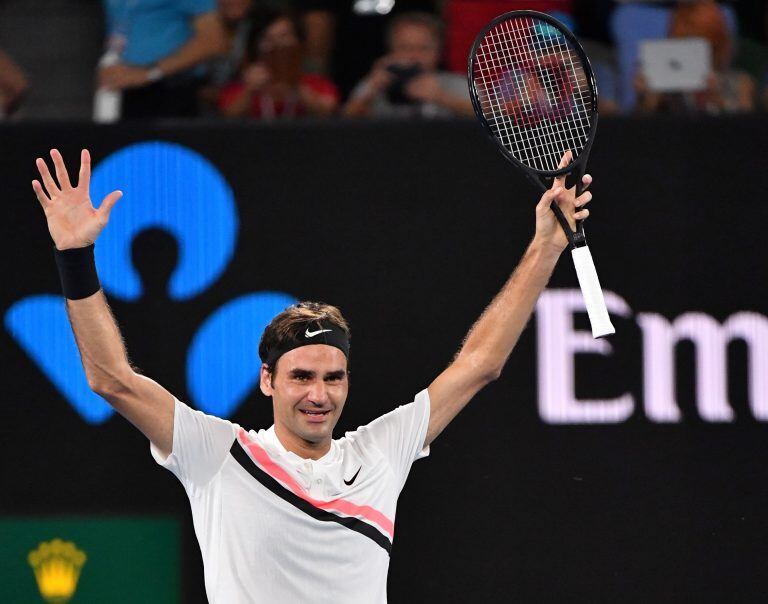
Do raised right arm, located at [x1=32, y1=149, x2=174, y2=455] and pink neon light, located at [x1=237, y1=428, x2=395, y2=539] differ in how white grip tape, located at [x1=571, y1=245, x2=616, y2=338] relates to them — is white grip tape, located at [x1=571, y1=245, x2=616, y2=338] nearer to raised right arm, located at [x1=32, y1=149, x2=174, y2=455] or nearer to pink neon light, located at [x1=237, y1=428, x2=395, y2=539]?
pink neon light, located at [x1=237, y1=428, x2=395, y2=539]

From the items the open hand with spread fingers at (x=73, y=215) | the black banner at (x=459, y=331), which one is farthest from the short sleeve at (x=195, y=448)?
the black banner at (x=459, y=331)

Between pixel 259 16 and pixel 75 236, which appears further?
pixel 259 16

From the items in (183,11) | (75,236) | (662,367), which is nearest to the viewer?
(75,236)

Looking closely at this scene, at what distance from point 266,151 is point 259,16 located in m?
0.98

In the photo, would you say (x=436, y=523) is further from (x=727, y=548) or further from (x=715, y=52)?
(x=715, y=52)

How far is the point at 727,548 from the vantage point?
577cm

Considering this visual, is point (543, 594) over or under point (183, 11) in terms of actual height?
under

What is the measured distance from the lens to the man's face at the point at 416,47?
6363 mm

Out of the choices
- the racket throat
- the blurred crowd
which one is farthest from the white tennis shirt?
the blurred crowd

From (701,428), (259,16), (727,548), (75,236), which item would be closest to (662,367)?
(701,428)

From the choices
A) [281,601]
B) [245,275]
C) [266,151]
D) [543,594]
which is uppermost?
[266,151]

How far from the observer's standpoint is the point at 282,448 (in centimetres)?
396

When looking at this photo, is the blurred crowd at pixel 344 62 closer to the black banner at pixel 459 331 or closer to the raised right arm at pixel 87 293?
the black banner at pixel 459 331

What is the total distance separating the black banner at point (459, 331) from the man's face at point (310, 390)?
1.81m
